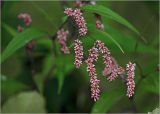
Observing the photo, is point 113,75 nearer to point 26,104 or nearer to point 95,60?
point 95,60

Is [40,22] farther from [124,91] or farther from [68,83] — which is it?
[124,91]

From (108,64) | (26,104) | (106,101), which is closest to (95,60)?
(108,64)

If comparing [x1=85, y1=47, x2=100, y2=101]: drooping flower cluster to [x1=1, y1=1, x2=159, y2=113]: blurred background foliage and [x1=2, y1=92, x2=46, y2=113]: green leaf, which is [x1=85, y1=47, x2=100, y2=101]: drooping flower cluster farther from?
[x1=2, y1=92, x2=46, y2=113]: green leaf

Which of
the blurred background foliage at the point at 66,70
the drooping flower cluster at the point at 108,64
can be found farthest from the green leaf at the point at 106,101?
the drooping flower cluster at the point at 108,64

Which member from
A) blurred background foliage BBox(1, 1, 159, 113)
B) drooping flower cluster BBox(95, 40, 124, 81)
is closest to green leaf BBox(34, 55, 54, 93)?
blurred background foliage BBox(1, 1, 159, 113)

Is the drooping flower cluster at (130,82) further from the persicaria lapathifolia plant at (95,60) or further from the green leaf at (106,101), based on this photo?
the green leaf at (106,101)

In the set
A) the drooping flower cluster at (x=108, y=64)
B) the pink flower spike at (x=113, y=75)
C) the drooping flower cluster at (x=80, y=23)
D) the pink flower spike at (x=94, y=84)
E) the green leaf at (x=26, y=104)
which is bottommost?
the green leaf at (x=26, y=104)

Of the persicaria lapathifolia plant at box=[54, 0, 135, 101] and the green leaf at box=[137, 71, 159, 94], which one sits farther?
the green leaf at box=[137, 71, 159, 94]
